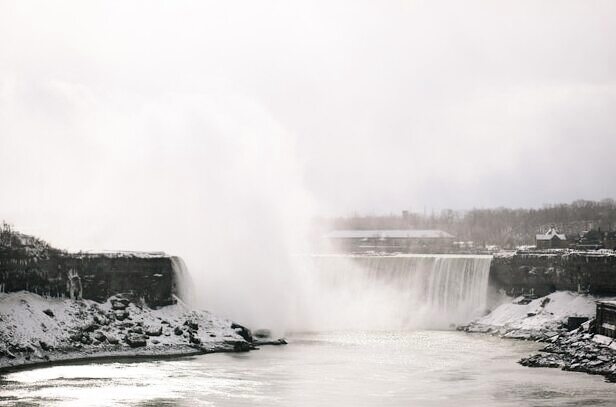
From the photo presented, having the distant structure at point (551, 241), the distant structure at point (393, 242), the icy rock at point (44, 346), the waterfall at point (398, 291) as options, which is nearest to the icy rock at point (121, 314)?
the icy rock at point (44, 346)

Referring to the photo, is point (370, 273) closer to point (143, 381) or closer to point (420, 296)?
point (420, 296)

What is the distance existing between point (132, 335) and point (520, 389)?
81.3ft

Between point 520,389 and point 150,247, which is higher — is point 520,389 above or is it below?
below

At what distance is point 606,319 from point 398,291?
34.0 metres

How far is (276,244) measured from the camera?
272 feet

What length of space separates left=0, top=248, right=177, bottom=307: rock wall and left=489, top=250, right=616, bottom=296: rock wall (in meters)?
29.7

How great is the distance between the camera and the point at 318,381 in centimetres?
5194

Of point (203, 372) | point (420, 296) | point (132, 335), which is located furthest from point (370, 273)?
point (203, 372)

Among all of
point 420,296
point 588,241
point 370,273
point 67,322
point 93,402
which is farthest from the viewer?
point 588,241

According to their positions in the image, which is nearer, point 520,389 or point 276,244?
point 520,389

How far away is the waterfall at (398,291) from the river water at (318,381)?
1913 centimetres

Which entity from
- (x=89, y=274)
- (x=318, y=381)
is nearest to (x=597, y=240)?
(x=89, y=274)

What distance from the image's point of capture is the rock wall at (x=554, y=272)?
77750 millimetres

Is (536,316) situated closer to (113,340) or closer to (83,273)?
(113,340)
